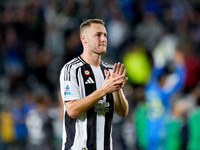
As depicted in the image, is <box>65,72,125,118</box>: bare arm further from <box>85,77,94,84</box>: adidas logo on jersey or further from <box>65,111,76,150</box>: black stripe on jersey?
<box>85,77,94,84</box>: adidas logo on jersey

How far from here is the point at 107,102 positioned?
5031mm

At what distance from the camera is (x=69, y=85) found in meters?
4.87

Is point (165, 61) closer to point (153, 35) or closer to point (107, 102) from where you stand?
point (153, 35)

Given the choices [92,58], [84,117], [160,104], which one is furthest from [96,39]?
[160,104]

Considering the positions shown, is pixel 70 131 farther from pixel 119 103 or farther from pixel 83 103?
pixel 119 103

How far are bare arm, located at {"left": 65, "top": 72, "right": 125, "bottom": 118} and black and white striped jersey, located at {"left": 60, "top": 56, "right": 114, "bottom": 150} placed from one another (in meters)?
0.11

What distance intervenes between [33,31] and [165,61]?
3832 mm

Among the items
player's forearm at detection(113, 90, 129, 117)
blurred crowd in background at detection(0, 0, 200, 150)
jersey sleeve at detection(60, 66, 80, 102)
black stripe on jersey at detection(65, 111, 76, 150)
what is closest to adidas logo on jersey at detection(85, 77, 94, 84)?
jersey sleeve at detection(60, 66, 80, 102)

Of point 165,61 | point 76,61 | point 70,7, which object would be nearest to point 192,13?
point 165,61

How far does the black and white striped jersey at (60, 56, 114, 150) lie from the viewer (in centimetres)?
487

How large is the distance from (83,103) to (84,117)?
0.24m

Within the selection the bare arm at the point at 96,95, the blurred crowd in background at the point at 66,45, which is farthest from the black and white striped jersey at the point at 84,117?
the blurred crowd in background at the point at 66,45

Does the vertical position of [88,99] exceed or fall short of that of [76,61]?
it falls short

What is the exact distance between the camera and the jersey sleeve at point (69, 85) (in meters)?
4.84
